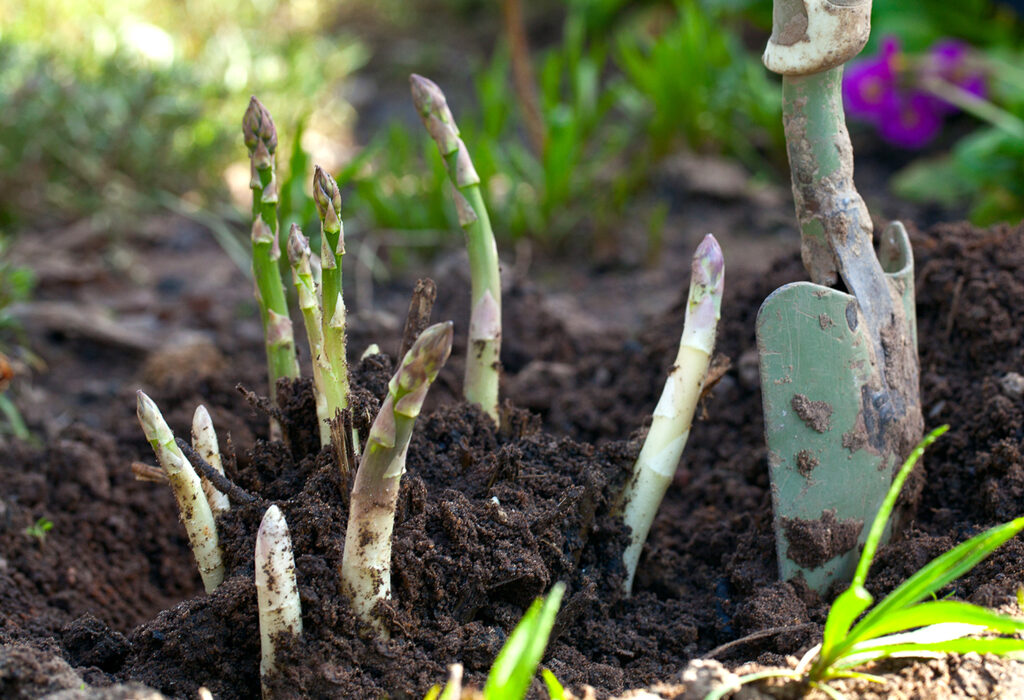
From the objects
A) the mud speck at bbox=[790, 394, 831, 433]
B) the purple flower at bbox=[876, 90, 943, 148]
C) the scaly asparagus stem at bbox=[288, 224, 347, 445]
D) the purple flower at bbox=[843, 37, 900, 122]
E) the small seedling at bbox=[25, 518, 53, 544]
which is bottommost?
the small seedling at bbox=[25, 518, 53, 544]

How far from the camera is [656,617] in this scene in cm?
146

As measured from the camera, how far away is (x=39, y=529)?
174cm

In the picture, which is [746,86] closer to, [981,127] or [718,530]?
[981,127]

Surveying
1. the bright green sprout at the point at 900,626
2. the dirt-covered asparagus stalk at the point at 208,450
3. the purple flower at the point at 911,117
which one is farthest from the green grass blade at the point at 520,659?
the purple flower at the point at 911,117

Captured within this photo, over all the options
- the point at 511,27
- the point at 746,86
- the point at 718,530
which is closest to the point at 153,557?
the point at 718,530

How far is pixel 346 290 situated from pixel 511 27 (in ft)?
4.17

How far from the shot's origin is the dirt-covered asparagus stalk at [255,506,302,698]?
1138mm

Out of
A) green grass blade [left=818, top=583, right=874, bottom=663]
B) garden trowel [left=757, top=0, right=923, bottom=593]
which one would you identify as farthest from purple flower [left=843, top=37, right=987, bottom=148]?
green grass blade [left=818, top=583, right=874, bottom=663]

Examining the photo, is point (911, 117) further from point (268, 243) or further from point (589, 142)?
point (268, 243)

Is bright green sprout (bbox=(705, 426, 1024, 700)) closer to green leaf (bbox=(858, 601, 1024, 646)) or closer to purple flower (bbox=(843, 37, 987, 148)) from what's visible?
green leaf (bbox=(858, 601, 1024, 646))

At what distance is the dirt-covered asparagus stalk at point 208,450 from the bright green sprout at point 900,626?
2.61 feet

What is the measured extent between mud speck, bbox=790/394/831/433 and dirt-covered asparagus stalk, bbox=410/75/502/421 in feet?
1.77

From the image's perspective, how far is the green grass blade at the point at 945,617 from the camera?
3.26 ft

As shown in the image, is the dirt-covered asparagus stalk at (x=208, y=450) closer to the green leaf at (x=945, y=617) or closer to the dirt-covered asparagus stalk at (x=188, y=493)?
the dirt-covered asparagus stalk at (x=188, y=493)
